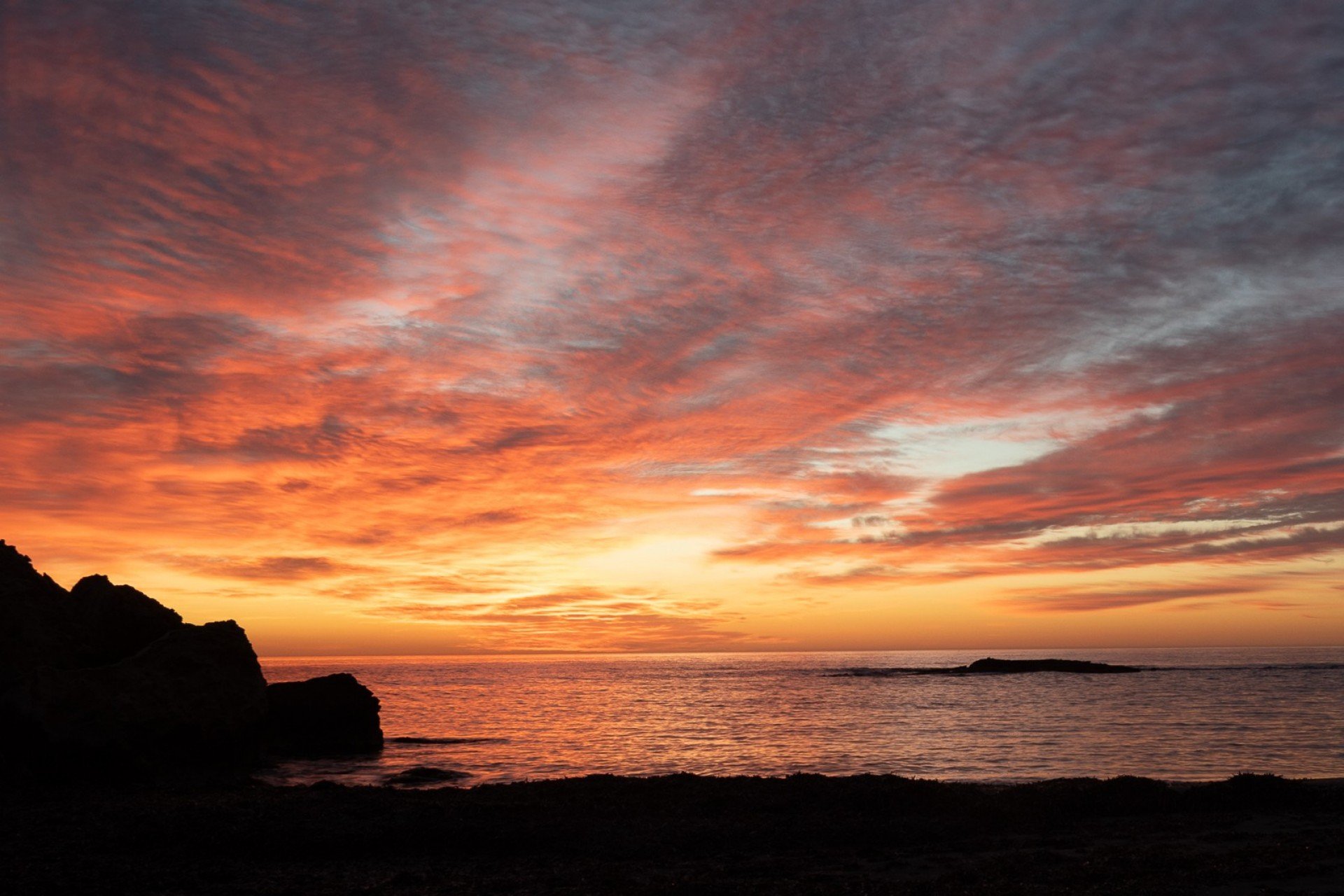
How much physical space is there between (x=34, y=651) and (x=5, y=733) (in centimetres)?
581

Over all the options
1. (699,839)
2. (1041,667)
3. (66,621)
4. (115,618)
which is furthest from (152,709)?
(1041,667)

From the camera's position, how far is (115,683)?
33.3 m

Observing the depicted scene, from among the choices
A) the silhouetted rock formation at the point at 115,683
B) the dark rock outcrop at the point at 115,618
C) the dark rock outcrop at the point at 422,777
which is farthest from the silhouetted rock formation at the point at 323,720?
the dark rock outcrop at the point at 422,777

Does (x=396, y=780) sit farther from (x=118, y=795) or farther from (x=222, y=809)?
(x=222, y=809)

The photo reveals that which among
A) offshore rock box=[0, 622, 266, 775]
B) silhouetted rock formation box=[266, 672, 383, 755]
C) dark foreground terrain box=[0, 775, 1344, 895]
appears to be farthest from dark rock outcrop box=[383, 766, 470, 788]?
silhouetted rock formation box=[266, 672, 383, 755]

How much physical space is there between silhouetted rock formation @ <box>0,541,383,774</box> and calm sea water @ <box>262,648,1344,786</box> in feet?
11.7

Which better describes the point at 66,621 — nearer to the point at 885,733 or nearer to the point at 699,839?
the point at 699,839

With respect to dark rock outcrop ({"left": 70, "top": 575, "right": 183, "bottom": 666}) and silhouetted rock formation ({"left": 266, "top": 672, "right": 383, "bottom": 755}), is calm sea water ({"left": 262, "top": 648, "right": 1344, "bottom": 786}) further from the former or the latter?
dark rock outcrop ({"left": 70, "top": 575, "right": 183, "bottom": 666})

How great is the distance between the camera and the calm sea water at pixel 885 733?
1471 inches

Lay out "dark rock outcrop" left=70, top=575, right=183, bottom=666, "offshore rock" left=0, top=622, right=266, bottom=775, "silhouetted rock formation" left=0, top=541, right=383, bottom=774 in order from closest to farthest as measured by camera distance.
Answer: "offshore rock" left=0, top=622, right=266, bottom=775, "silhouetted rock formation" left=0, top=541, right=383, bottom=774, "dark rock outcrop" left=70, top=575, right=183, bottom=666

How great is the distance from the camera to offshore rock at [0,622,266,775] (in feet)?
102

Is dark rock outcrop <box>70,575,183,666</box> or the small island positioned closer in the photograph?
dark rock outcrop <box>70,575,183,666</box>

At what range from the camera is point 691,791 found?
81.6ft

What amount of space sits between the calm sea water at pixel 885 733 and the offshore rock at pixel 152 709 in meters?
3.22
